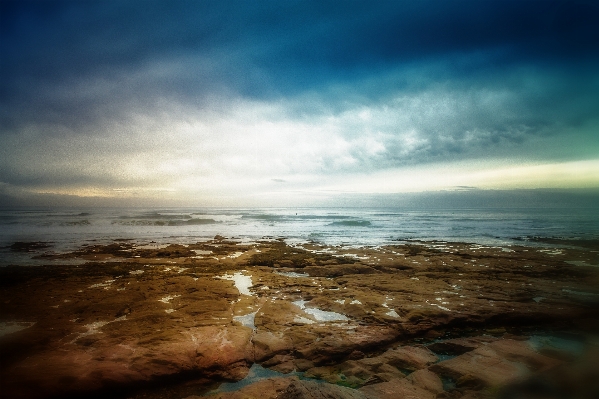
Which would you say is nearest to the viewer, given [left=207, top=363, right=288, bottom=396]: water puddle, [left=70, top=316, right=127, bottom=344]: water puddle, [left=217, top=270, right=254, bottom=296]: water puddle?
[left=207, top=363, right=288, bottom=396]: water puddle

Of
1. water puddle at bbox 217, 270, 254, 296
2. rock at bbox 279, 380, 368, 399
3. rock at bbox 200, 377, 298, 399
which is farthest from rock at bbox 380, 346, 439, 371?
water puddle at bbox 217, 270, 254, 296

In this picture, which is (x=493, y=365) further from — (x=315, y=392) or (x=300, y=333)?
(x=300, y=333)

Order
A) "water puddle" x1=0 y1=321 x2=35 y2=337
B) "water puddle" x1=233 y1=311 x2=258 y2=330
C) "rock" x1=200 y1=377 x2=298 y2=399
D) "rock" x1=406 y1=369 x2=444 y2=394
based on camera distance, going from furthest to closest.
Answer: "water puddle" x1=233 y1=311 x2=258 y2=330 < "water puddle" x1=0 y1=321 x2=35 y2=337 < "rock" x1=406 y1=369 x2=444 y2=394 < "rock" x1=200 y1=377 x2=298 y2=399

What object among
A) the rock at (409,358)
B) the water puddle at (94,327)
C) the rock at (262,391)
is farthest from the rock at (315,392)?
the water puddle at (94,327)

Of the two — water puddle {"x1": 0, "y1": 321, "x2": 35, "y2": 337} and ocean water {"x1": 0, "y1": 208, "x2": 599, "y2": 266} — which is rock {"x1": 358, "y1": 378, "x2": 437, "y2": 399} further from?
ocean water {"x1": 0, "y1": 208, "x2": 599, "y2": 266}

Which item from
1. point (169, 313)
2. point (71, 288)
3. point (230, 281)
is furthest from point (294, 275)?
point (71, 288)

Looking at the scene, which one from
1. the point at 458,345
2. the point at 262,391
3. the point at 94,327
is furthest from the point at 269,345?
the point at 94,327

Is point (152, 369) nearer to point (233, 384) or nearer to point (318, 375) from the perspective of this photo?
point (233, 384)
